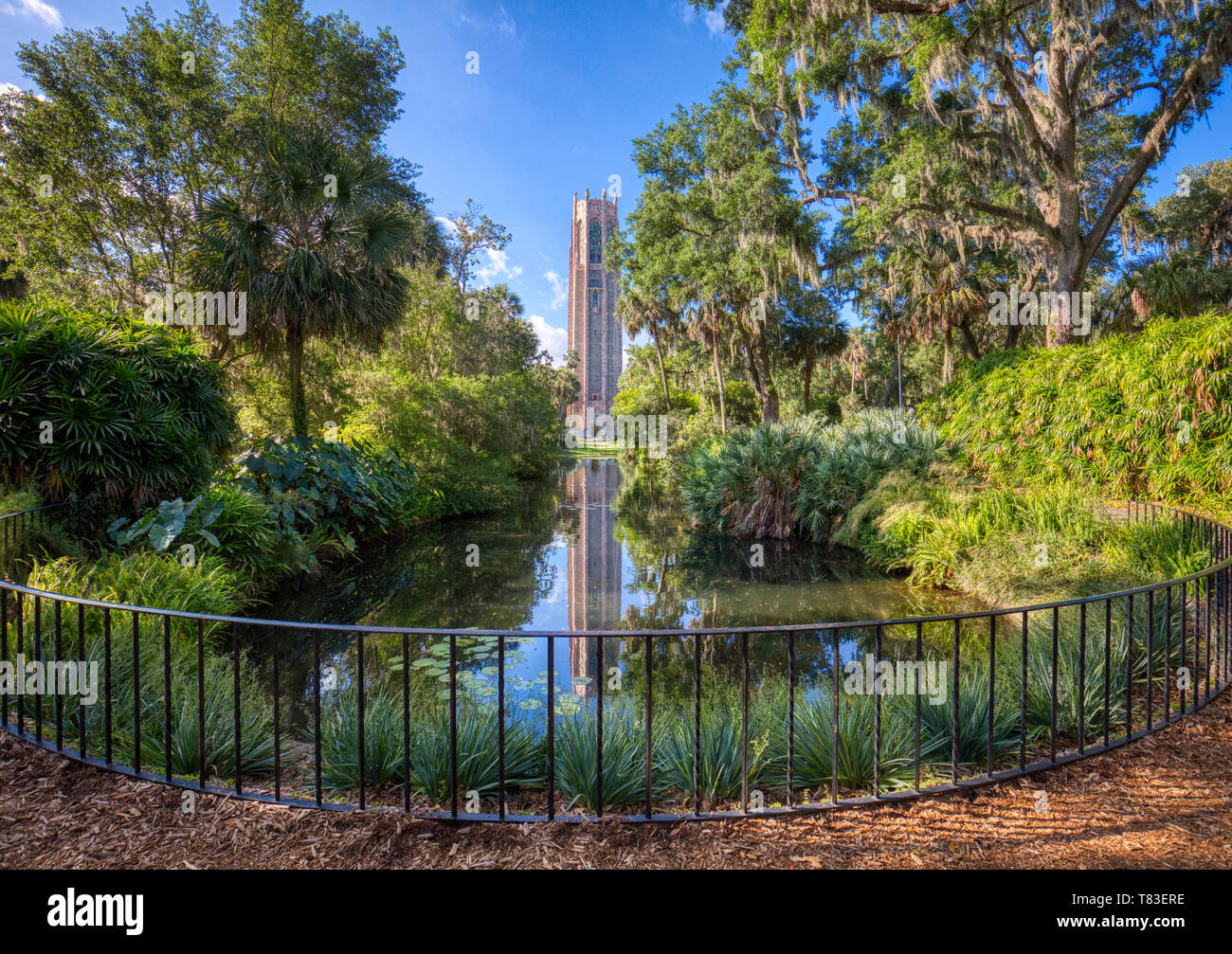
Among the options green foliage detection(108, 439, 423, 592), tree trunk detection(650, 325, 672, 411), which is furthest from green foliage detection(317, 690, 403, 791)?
tree trunk detection(650, 325, 672, 411)

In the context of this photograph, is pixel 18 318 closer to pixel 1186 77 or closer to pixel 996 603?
pixel 996 603

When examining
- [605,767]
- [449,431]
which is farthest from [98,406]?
[449,431]

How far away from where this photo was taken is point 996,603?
24.6ft

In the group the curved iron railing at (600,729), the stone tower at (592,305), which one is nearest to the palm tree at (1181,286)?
the curved iron railing at (600,729)

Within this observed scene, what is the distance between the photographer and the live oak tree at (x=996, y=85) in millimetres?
10688

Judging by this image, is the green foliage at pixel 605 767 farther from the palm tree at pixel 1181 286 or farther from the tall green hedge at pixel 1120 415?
the palm tree at pixel 1181 286

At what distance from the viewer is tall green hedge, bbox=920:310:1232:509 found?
775cm

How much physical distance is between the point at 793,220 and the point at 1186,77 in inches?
300

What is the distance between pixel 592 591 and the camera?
30.1 feet

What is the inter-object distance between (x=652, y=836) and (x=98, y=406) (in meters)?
7.93

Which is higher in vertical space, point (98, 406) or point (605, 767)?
point (98, 406)

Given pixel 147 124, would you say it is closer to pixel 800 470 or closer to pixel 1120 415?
pixel 800 470

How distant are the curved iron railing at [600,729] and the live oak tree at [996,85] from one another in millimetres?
10593

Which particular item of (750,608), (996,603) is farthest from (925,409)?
(750,608)
